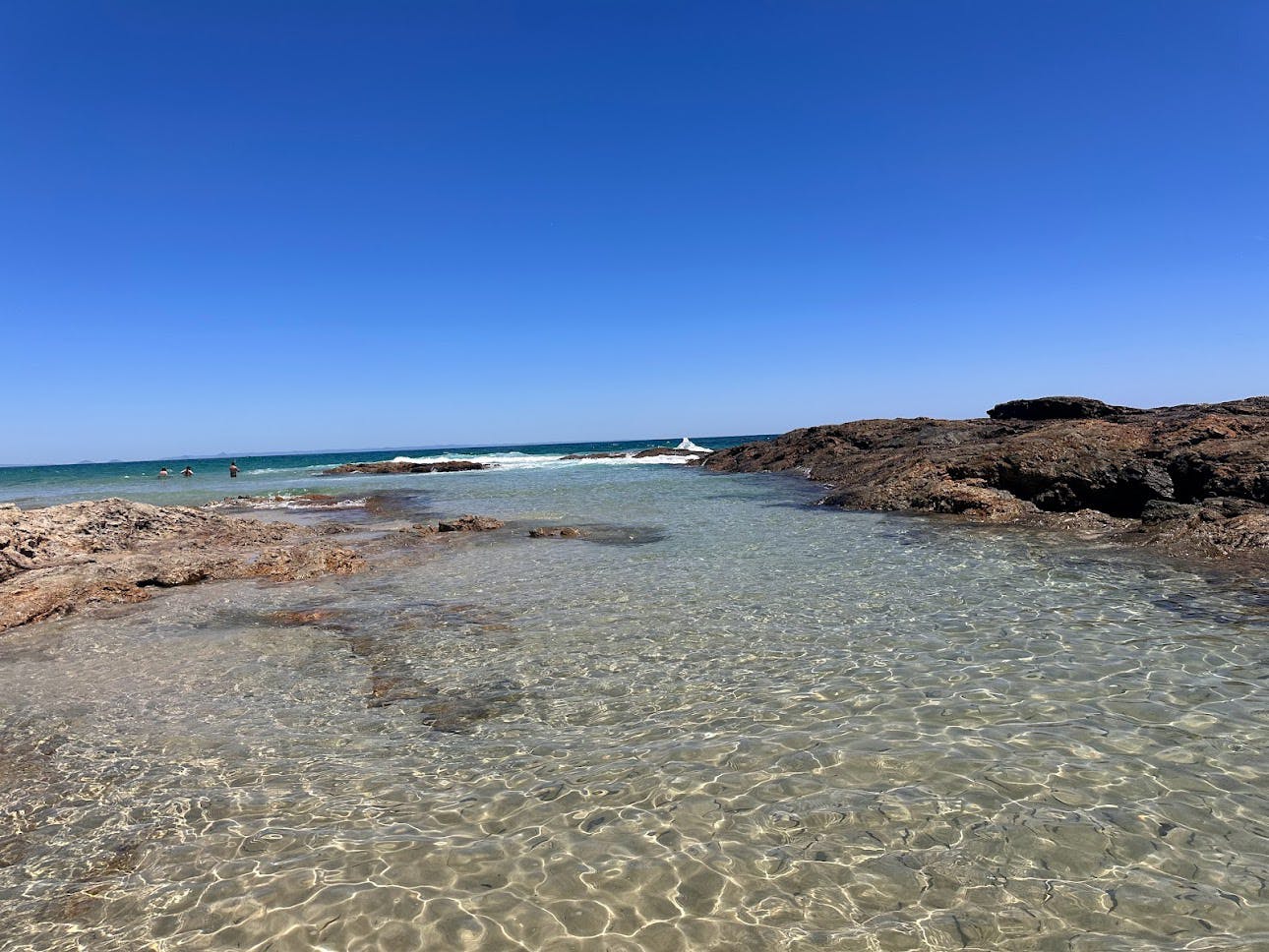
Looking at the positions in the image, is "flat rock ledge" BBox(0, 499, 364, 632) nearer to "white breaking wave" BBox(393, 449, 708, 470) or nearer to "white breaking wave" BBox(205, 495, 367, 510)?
"white breaking wave" BBox(205, 495, 367, 510)

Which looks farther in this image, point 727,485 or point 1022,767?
point 727,485

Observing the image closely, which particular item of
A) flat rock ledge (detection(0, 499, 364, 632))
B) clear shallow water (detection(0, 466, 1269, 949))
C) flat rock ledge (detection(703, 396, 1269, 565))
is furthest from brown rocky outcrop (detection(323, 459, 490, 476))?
clear shallow water (detection(0, 466, 1269, 949))

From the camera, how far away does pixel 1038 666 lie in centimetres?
697

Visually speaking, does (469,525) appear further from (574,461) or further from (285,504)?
(574,461)

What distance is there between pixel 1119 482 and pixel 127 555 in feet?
73.6

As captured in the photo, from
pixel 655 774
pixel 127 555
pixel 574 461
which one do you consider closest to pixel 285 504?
pixel 127 555

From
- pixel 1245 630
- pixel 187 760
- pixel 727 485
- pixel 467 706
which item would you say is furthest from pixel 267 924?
pixel 727 485

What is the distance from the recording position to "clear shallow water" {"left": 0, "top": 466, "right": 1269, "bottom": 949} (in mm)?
3695

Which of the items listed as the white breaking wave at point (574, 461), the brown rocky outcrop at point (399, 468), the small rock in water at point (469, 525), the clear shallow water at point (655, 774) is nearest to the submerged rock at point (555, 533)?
the small rock in water at point (469, 525)

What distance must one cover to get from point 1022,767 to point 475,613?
23.2ft

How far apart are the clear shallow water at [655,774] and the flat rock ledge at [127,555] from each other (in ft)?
4.60

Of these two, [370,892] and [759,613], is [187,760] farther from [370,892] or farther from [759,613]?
[759,613]

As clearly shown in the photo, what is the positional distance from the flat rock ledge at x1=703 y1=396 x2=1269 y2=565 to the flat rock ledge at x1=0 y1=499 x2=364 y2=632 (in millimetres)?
15036

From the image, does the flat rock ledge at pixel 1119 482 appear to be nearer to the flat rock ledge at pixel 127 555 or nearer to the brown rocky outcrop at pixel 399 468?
the flat rock ledge at pixel 127 555
